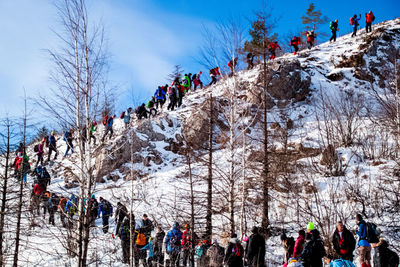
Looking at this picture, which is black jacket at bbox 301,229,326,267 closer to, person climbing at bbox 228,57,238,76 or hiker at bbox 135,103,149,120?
person climbing at bbox 228,57,238,76

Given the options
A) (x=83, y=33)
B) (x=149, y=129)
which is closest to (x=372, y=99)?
(x=149, y=129)

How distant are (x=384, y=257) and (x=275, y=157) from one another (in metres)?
7.97

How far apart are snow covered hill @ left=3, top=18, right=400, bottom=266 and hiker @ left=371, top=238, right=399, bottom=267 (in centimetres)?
146

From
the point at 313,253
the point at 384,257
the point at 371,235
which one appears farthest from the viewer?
the point at 371,235

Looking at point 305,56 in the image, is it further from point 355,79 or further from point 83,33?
point 83,33

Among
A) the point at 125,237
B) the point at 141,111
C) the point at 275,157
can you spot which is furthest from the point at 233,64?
the point at 141,111

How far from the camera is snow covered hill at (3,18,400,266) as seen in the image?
33.0ft

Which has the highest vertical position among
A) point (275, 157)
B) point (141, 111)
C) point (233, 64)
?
point (141, 111)

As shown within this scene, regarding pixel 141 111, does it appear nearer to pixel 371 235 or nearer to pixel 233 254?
pixel 233 254

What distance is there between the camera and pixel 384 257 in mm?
6641

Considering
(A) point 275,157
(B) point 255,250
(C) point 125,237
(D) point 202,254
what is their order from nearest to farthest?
1. (B) point 255,250
2. (D) point 202,254
3. (C) point 125,237
4. (A) point 275,157

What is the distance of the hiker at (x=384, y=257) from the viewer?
6573 mm

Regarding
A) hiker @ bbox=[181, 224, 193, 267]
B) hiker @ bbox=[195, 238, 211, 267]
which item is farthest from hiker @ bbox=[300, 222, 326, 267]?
hiker @ bbox=[181, 224, 193, 267]

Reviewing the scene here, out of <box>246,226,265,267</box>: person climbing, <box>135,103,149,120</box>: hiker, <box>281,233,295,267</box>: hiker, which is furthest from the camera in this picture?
<box>135,103,149,120</box>: hiker
